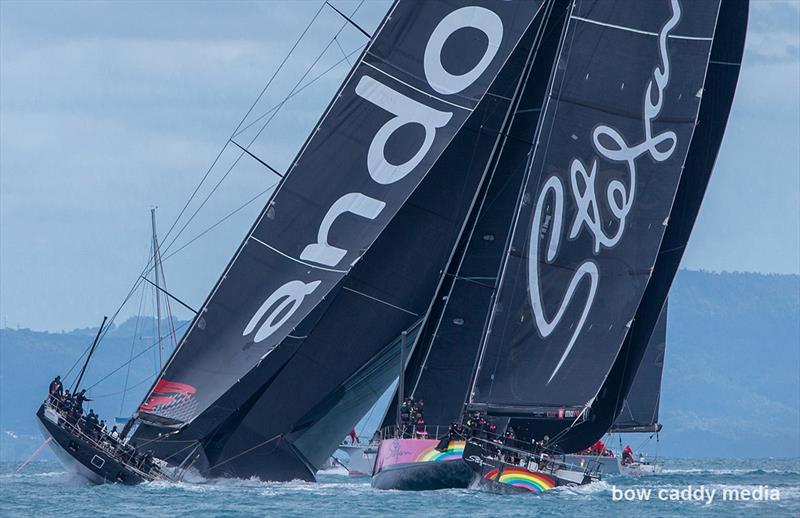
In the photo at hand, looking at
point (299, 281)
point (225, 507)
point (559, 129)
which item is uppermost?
point (559, 129)

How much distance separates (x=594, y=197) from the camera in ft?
92.0

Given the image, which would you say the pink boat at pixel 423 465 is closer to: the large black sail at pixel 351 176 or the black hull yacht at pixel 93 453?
the large black sail at pixel 351 176

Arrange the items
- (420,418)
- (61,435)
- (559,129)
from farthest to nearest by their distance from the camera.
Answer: (61,435), (420,418), (559,129)

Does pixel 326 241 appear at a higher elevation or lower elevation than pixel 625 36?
lower

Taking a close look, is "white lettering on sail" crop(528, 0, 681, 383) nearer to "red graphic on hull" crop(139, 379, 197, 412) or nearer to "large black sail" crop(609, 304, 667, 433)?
"red graphic on hull" crop(139, 379, 197, 412)

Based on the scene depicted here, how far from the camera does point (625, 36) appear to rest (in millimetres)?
28141

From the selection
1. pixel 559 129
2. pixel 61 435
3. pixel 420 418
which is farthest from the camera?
pixel 61 435

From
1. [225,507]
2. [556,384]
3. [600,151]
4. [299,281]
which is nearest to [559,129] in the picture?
[600,151]

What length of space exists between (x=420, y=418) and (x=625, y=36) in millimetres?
7746

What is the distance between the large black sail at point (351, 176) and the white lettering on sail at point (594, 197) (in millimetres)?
4174

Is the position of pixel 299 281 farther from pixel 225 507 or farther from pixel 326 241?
pixel 225 507

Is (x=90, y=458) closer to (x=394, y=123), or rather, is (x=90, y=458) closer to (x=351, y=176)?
(x=351, y=176)

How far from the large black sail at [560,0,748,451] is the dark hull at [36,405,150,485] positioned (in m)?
8.71

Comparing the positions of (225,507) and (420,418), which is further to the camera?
(420,418)
